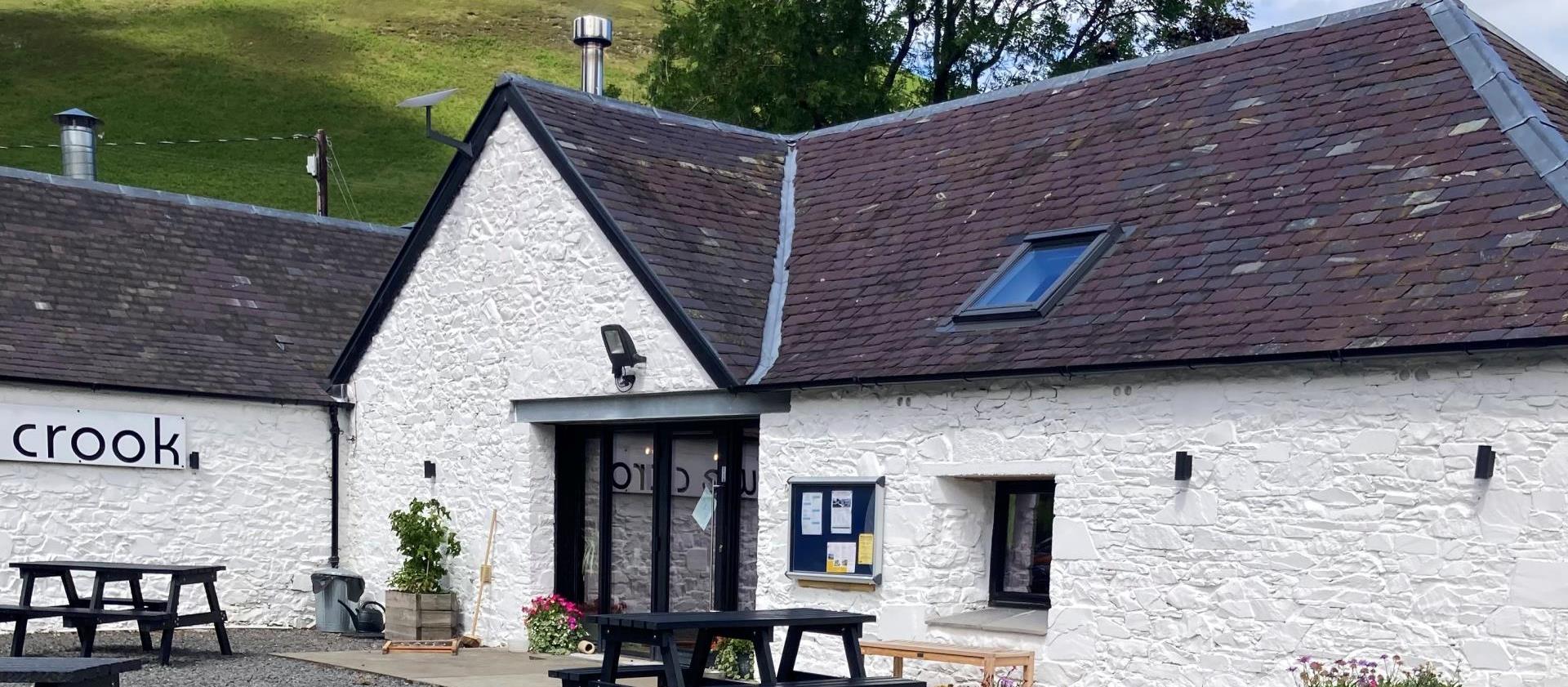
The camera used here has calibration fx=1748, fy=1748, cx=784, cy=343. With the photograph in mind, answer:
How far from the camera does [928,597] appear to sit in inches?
467

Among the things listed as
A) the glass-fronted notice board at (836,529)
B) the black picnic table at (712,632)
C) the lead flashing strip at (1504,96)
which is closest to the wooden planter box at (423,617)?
the glass-fronted notice board at (836,529)

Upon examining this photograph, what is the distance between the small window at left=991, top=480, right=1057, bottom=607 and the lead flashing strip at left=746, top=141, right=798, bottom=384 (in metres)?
2.06

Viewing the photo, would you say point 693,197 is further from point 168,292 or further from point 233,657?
point 168,292

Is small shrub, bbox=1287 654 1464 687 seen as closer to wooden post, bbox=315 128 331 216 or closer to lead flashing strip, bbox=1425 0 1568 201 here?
lead flashing strip, bbox=1425 0 1568 201

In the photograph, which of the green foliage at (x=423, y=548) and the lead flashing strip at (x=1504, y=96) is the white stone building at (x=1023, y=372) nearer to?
the lead flashing strip at (x=1504, y=96)

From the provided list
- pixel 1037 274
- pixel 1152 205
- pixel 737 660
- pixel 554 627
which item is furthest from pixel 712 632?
pixel 554 627

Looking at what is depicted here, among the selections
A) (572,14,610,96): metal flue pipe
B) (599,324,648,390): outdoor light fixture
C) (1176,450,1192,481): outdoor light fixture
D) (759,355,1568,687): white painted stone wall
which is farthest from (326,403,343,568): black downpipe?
(1176,450,1192,481): outdoor light fixture

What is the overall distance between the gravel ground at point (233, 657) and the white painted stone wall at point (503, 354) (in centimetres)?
131

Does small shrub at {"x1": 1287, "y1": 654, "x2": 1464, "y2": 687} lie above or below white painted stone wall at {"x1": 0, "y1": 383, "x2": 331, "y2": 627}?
above

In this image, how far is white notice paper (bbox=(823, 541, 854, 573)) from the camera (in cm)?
1232

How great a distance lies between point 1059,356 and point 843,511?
2.23m

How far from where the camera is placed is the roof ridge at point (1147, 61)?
492 inches


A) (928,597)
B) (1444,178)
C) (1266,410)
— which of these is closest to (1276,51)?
(1444,178)

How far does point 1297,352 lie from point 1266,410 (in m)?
0.51
